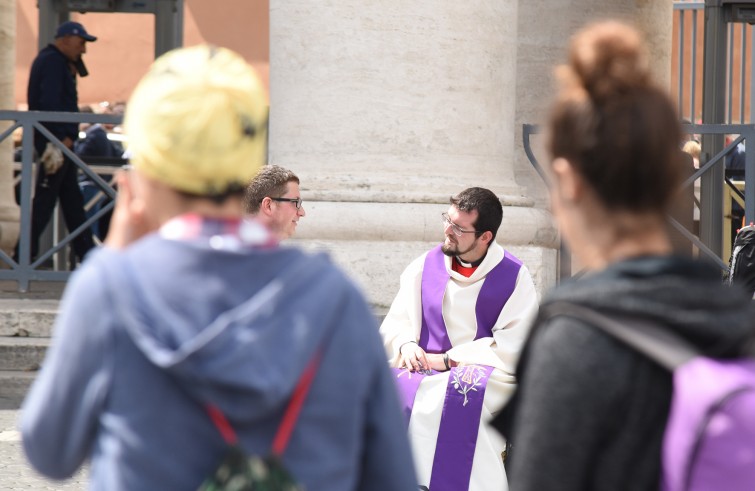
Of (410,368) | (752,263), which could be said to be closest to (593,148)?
(410,368)

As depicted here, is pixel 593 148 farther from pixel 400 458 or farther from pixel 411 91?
pixel 411 91

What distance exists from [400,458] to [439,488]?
3729mm

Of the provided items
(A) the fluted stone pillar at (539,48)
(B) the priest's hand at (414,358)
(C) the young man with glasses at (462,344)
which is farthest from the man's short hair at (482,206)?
(A) the fluted stone pillar at (539,48)

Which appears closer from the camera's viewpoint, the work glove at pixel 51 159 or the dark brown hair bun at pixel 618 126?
the dark brown hair bun at pixel 618 126

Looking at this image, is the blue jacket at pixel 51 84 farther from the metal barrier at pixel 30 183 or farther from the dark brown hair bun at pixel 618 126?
the dark brown hair bun at pixel 618 126

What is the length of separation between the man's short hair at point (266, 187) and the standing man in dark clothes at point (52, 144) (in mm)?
4328

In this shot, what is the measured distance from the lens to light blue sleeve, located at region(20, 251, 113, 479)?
205cm

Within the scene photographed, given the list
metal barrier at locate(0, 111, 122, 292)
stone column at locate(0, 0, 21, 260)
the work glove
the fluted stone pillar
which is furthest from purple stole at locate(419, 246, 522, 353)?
stone column at locate(0, 0, 21, 260)

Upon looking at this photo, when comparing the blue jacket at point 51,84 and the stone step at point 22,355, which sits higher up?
the blue jacket at point 51,84

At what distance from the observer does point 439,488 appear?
5.87 meters

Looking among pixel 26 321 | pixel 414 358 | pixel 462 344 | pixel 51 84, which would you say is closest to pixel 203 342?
pixel 414 358

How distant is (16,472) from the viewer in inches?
243

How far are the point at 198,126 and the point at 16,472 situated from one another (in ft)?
14.4

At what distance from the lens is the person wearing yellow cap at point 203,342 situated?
2.05 meters
